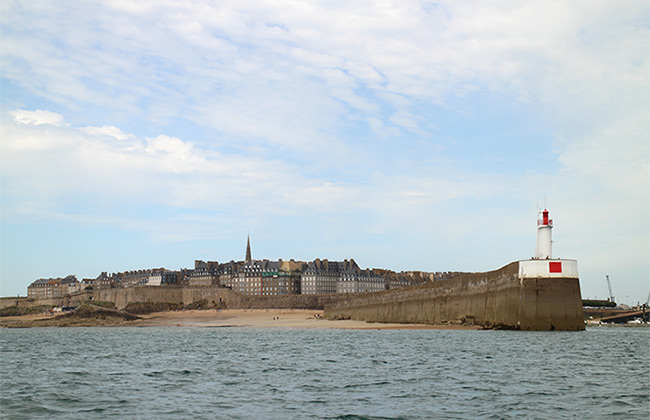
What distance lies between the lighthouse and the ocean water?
31.6 feet

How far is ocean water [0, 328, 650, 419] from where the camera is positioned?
15.4m

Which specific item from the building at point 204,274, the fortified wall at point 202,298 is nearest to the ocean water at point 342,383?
the fortified wall at point 202,298

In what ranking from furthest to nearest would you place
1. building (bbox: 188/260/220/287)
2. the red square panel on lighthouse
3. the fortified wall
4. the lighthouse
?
1. building (bbox: 188/260/220/287)
2. the fortified wall
3. the lighthouse
4. the red square panel on lighthouse

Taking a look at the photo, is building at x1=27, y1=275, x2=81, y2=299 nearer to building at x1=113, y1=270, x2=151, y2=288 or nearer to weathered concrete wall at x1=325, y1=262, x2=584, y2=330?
building at x1=113, y1=270, x2=151, y2=288

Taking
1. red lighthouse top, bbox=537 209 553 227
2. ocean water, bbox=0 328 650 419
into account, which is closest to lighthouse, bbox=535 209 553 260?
red lighthouse top, bbox=537 209 553 227

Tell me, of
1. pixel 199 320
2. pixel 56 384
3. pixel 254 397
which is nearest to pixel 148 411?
pixel 254 397

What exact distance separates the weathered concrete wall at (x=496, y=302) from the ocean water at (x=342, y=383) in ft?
22.9

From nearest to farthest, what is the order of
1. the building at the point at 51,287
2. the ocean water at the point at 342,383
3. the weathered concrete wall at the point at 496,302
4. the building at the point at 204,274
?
the ocean water at the point at 342,383
the weathered concrete wall at the point at 496,302
the building at the point at 204,274
the building at the point at 51,287

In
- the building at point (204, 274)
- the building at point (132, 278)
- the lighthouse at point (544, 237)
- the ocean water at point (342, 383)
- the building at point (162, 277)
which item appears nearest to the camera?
the ocean water at point (342, 383)

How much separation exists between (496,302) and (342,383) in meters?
27.6

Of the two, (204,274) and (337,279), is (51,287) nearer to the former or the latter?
(204,274)

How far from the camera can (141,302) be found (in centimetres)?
12212

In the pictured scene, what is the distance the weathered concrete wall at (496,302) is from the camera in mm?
40281

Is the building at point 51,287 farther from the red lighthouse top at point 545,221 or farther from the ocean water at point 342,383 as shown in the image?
the red lighthouse top at point 545,221
